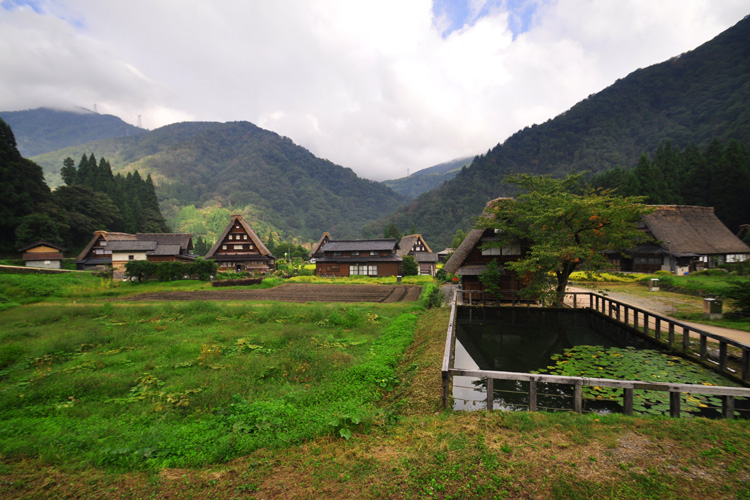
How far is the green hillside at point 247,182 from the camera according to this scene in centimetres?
10594

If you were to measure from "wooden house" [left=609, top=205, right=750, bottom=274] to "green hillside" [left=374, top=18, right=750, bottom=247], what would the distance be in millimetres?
42993

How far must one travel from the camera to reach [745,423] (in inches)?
193

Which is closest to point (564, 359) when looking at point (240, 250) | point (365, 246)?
point (365, 246)

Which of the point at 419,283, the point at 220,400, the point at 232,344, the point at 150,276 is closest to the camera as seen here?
the point at 220,400

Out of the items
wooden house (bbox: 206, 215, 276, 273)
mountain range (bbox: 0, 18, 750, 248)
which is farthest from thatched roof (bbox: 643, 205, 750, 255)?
wooden house (bbox: 206, 215, 276, 273)

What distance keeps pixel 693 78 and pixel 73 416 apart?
495 feet

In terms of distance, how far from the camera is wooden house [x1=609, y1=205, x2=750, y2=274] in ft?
95.6

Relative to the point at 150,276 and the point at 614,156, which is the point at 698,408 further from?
the point at 614,156

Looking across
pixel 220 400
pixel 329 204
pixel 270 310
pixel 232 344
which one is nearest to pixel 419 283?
→ pixel 270 310

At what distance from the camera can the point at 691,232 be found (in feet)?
98.6

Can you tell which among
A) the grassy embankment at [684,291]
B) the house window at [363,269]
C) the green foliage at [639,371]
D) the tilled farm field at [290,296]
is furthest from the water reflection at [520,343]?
the house window at [363,269]

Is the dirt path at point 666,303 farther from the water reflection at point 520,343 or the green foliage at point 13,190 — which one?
the green foliage at point 13,190

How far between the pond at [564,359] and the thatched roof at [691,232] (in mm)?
23316

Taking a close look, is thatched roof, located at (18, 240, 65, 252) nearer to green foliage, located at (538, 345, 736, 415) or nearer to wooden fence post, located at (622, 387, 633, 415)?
green foliage, located at (538, 345, 736, 415)
